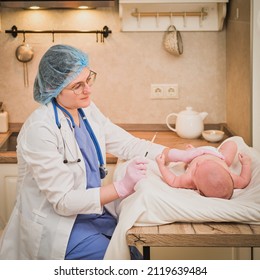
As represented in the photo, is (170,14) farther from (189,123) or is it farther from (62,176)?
(62,176)

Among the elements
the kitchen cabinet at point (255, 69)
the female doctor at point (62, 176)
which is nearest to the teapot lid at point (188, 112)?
the kitchen cabinet at point (255, 69)

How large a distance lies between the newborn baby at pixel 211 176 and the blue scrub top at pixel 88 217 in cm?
16

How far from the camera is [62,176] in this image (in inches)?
46.9

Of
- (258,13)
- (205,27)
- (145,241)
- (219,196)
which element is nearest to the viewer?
(145,241)

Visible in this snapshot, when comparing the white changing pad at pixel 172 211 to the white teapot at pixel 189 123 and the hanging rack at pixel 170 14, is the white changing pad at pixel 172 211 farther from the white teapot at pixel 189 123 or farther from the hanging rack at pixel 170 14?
the hanging rack at pixel 170 14

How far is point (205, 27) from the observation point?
1.89 meters

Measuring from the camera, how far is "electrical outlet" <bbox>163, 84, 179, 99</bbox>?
194 cm

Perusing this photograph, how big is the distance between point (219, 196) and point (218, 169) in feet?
0.20

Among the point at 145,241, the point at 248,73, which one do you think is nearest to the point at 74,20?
the point at 248,73

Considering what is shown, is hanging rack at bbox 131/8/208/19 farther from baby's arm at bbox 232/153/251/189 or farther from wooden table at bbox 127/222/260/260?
wooden table at bbox 127/222/260/260

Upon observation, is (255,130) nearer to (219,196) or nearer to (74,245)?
(219,196)

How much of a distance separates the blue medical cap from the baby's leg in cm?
41

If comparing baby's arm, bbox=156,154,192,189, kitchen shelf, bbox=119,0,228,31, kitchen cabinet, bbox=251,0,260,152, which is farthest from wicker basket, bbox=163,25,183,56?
baby's arm, bbox=156,154,192,189

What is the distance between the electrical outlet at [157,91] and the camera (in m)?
1.94
